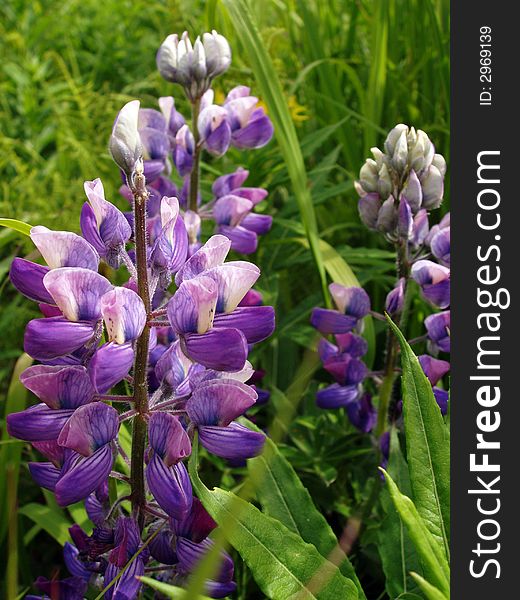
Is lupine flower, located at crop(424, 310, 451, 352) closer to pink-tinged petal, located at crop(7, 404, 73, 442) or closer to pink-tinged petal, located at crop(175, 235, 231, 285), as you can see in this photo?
pink-tinged petal, located at crop(175, 235, 231, 285)

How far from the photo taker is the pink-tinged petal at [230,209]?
2.04 metres

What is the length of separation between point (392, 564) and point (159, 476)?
48cm

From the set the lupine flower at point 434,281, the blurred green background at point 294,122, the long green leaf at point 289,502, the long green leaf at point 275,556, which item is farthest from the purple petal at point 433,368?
the long green leaf at point 275,556

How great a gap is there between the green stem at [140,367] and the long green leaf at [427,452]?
0.37 metres

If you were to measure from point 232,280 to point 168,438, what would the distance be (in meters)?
0.24

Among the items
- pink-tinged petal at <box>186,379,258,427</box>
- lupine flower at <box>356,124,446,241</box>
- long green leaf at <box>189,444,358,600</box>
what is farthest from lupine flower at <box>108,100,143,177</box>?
lupine flower at <box>356,124,446,241</box>

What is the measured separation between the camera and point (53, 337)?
121cm

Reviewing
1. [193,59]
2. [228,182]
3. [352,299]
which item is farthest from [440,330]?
[193,59]

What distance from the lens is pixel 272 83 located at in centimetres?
213

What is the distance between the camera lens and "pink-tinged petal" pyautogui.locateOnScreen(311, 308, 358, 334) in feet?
6.23

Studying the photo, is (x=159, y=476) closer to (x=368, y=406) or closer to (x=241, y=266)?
(x=241, y=266)

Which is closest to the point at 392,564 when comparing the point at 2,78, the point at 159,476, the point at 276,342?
the point at 159,476

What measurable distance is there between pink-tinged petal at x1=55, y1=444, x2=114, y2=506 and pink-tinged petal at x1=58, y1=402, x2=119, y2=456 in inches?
0.6

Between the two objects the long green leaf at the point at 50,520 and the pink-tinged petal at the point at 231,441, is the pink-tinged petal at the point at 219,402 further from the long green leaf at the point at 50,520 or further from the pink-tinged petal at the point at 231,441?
the long green leaf at the point at 50,520
